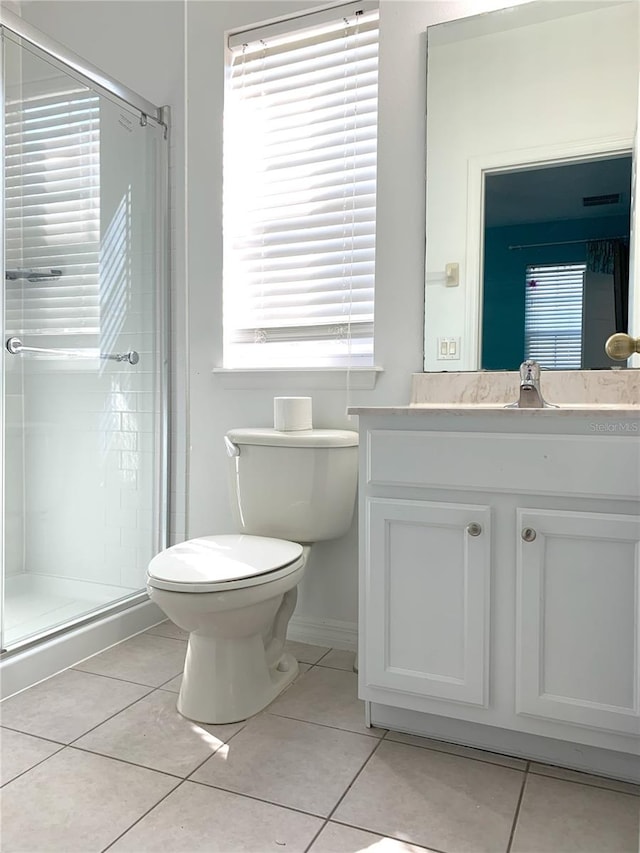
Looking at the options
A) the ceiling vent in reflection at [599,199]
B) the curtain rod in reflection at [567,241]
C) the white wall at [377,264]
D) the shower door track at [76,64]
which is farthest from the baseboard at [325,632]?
the shower door track at [76,64]

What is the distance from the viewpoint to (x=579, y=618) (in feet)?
4.37

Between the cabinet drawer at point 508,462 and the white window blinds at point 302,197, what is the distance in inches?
25.3

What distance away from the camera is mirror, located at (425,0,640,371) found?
1.75 meters

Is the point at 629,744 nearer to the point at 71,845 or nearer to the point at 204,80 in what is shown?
the point at 71,845

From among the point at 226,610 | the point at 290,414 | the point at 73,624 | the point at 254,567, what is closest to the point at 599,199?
the point at 290,414

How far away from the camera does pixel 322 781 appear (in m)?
1.38

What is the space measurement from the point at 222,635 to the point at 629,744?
94 cm

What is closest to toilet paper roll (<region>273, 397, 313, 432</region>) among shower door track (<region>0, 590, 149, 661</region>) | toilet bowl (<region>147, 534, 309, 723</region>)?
toilet bowl (<region>147, 534, 309, 723</region>)

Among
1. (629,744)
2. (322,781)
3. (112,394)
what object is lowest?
(322,781)

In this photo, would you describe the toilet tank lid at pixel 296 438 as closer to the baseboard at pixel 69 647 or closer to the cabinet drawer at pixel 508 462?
the cabinet drawer at pixel 508 462

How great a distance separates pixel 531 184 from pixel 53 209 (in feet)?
4.84

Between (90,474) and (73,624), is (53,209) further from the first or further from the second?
(73,624)

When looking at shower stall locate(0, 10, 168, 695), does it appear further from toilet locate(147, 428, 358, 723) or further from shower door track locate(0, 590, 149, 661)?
toilet locate(147, 428, 358, 723)

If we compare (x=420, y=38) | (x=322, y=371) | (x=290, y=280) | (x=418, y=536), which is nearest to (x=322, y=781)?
(x=418, y=536)
